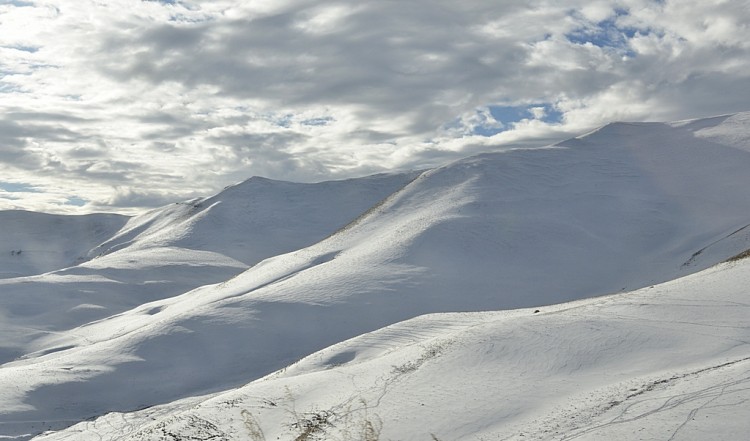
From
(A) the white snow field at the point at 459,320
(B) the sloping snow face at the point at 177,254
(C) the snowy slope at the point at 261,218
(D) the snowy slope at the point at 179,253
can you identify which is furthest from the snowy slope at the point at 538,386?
(C) the snowy slope at the point at 261,218

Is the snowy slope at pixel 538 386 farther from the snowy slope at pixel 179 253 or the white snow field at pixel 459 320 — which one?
the snowy slope at pixel 179 253

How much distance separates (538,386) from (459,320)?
49.9ft

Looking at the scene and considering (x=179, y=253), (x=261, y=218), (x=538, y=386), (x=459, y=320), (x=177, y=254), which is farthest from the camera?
(x=261, y=218)

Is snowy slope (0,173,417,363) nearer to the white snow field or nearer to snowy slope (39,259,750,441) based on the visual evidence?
the white snow field

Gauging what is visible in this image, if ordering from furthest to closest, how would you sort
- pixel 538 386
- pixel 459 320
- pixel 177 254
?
pixel 177 254 → pixel 459 320 → pixel 538 386

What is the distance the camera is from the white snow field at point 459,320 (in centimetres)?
2189

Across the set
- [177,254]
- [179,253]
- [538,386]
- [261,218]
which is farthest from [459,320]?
[261,218]

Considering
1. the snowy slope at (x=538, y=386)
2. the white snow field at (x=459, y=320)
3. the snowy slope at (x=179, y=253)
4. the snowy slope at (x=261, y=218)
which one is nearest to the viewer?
the snowy slope at (x=538, y=386)

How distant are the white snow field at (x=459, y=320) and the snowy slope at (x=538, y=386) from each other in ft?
0.35

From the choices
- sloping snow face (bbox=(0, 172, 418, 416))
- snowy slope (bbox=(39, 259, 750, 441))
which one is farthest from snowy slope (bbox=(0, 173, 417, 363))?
snowy slope (bbox=(39, 259, 750, 441))

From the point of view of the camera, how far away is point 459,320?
38125 millimetres

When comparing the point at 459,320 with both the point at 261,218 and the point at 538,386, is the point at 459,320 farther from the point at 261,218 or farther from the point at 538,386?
the point at 261,218

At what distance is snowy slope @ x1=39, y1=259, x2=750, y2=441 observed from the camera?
1891cm

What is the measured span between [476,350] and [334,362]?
894 cm
